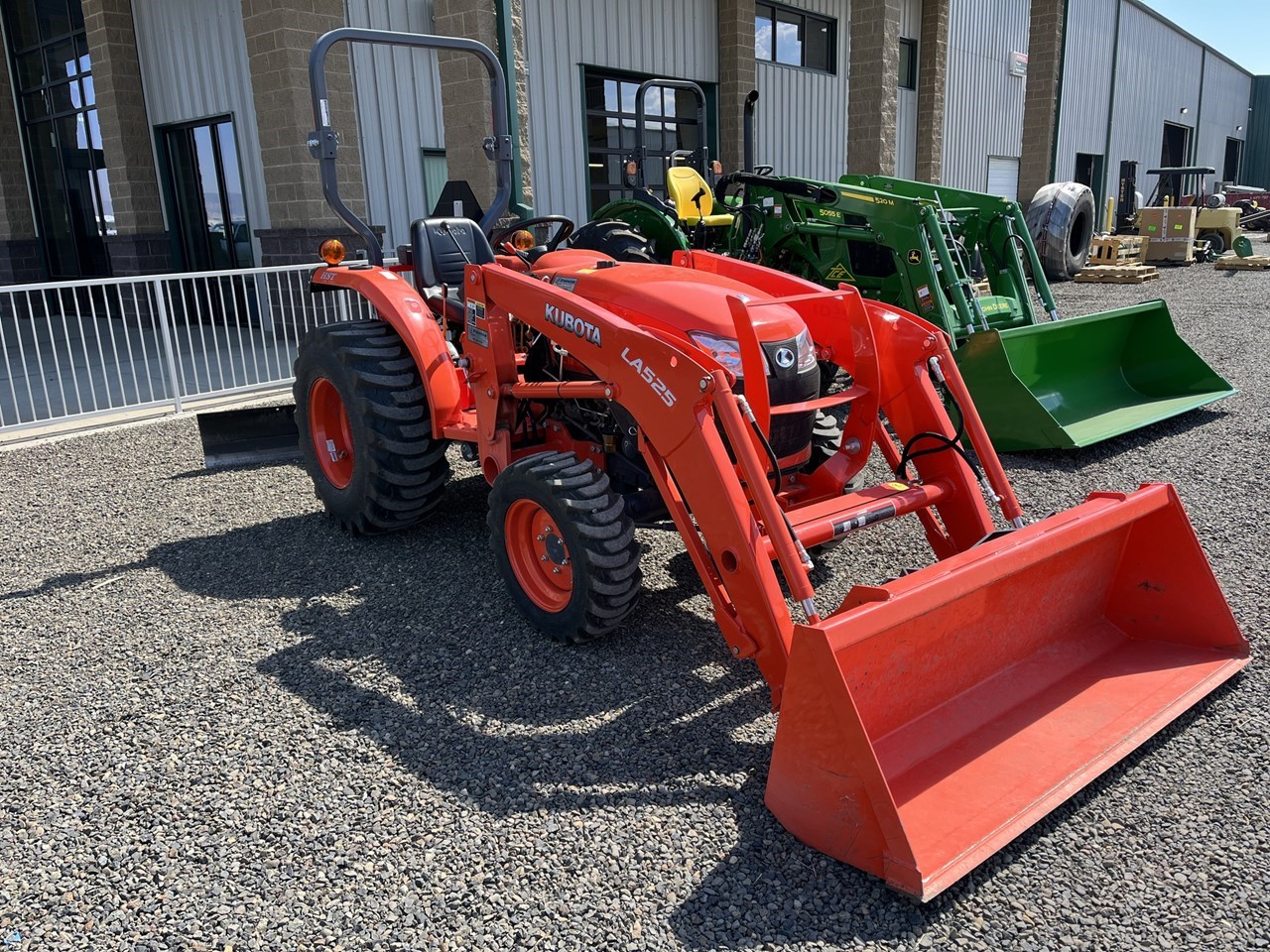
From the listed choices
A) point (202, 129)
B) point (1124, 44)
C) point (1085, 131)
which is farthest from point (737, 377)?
point (1124, 44)

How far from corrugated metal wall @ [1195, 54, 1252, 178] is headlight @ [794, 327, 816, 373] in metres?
41.9

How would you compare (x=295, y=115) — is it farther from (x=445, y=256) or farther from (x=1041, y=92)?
(x=1041, y=92)

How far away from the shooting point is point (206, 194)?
38.3 feet

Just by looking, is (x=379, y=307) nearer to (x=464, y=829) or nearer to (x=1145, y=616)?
(x=464, y=829)

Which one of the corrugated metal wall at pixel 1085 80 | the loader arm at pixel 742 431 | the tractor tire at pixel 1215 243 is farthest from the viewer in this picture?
the corrugated metal wall at pixel 1085 80

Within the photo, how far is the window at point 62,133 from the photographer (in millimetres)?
12992

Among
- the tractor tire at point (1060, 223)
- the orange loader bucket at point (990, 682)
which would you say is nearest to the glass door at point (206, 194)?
the tractor tire at point (1060, 223)

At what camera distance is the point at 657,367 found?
10.2 feet

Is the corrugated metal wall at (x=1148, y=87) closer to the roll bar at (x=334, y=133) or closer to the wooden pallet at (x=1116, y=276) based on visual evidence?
the wooden pallet at (x=1116, y=276)

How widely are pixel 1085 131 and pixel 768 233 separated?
22709 mm

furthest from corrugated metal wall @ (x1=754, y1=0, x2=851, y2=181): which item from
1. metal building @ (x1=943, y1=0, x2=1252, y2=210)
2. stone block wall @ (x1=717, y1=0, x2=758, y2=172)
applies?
metal building @ (x1=943, y1=0, x2=1252, y2=210)

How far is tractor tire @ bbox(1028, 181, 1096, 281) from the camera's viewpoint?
38.0ft

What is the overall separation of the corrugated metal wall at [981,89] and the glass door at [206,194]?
14.4m

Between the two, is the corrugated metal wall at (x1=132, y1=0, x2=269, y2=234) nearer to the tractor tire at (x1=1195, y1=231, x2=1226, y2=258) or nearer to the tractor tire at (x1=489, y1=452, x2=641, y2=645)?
the tractor tire at (x1=489, y1=452, x2=641, y2=645)
